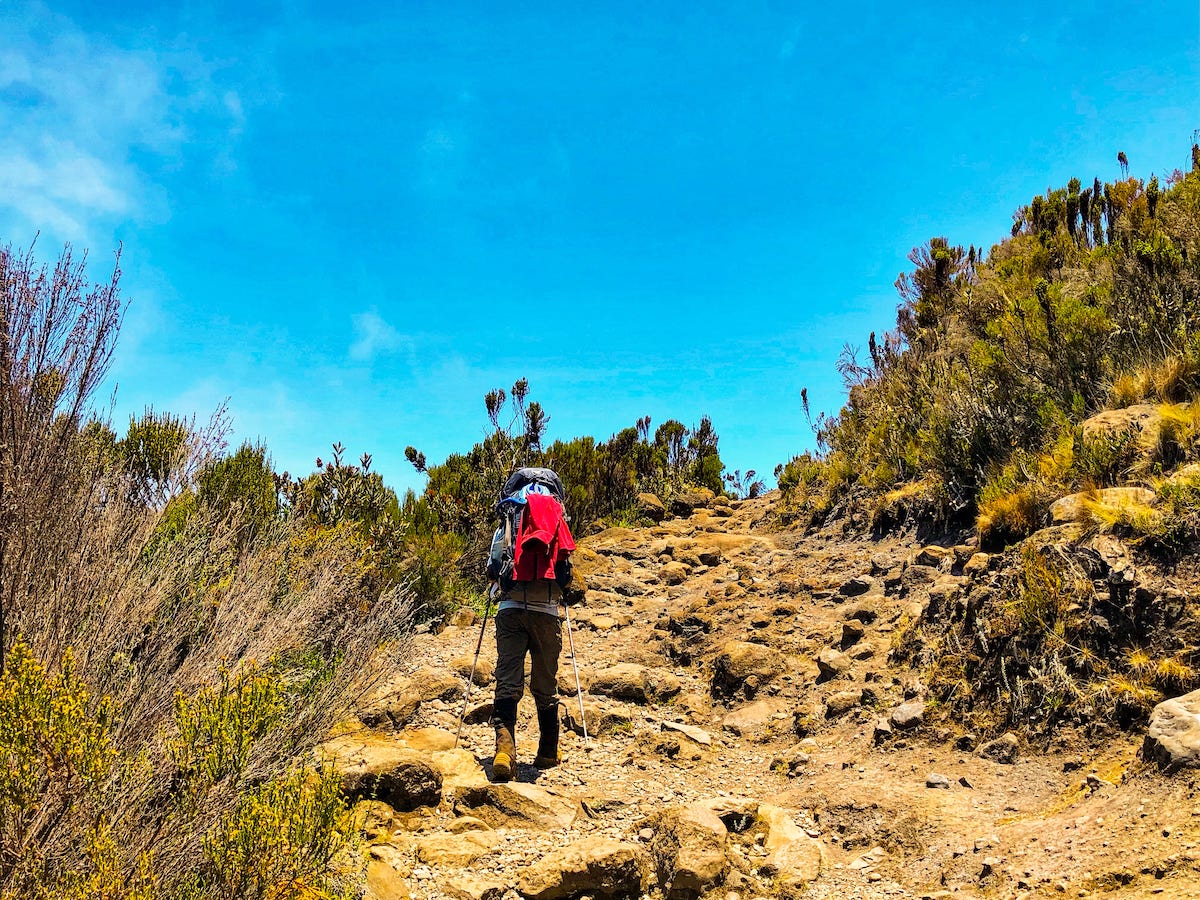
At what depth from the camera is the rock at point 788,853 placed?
11.2 ft

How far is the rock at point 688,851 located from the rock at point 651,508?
39.0 ft

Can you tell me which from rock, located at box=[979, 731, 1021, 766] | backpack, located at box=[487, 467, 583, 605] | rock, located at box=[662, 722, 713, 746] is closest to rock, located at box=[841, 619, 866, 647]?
rock, located at box=[662, 722, 713, 746]

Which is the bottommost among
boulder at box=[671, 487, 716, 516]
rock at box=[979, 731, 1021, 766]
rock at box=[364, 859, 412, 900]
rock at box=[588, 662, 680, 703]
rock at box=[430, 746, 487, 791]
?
rock at box=[364, 859, 412, 900]

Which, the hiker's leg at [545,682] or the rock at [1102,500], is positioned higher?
the rock at [1102,500]

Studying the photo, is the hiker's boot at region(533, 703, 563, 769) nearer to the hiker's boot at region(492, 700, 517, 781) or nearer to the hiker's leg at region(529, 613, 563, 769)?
the hiker's leg at region(529, 613, 563, 769)

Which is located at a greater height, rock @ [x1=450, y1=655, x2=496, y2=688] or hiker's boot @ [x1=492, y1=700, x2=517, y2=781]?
rock @ [x1=450, y1=655, x2=496, y2=688]

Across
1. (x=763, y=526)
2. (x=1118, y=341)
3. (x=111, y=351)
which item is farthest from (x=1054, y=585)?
(x=763, y=526)

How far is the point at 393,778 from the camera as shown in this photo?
3.94m

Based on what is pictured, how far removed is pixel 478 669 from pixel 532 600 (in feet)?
6.28

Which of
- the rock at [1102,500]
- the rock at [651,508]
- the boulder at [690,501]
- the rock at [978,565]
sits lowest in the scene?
the rock at [978,565]

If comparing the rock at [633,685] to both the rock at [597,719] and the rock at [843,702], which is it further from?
the rock at [843,702]

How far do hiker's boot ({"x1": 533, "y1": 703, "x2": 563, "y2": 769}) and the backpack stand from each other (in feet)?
2.62

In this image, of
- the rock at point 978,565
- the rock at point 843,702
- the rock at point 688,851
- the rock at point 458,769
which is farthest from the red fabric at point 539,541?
the rock at point 978,565

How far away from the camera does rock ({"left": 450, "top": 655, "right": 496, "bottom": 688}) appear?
6500 mm
